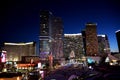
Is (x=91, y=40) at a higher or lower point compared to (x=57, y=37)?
lower

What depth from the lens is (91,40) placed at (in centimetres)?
14838

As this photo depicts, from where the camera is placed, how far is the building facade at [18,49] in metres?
125

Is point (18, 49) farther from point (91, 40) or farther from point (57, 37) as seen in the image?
point (91, 40)

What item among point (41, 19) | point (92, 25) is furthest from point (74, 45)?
point (41, 19)

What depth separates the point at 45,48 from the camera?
15000 cm

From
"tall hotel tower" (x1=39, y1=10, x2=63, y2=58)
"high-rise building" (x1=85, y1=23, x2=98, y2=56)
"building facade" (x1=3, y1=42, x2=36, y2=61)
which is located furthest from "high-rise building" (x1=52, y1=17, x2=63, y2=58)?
"high-rise building" (x1=85, y1=23, x2=98, y2=56)

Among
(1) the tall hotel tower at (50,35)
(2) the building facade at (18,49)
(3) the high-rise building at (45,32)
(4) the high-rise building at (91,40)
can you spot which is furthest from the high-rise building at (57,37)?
(4) the high-rise building at (91,40)

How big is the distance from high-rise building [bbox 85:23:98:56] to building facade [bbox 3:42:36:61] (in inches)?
1687

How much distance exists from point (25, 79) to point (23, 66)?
4466 centimetres

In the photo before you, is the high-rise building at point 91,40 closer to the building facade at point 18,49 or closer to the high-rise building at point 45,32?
the high-rise building at point 45,32

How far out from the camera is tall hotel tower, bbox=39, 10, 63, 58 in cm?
14888

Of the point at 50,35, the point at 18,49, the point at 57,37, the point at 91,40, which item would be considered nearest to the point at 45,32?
the point at 50,35

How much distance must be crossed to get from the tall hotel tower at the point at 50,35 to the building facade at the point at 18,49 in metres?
13.9

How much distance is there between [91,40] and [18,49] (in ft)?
186
